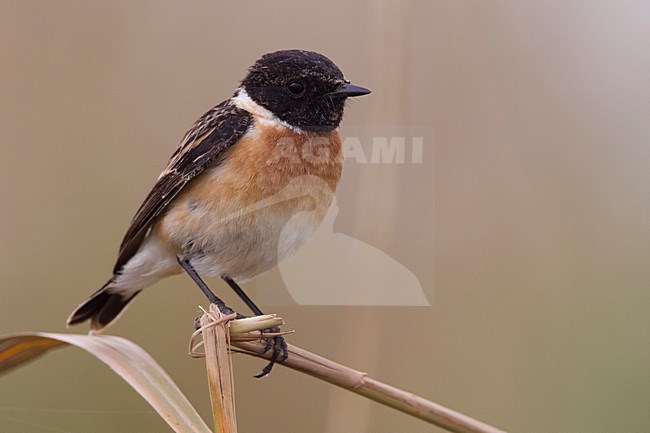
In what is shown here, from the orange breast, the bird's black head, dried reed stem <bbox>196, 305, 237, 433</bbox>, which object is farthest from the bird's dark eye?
dried reed stem <bbox>196, 305, 237, 433</bbox>

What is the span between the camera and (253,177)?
7.54 ft

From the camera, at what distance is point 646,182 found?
230 centimetres

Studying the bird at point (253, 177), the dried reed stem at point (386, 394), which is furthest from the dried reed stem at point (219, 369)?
the bird at point (253, 177)

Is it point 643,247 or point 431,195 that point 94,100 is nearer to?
point 431,195

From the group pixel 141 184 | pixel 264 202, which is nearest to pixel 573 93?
pixel 264 202

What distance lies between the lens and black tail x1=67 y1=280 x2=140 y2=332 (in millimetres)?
2730

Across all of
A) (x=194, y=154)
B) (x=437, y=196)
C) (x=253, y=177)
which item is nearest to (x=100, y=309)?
(x=194, y=154)

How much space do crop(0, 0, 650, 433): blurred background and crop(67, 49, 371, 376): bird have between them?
10cm

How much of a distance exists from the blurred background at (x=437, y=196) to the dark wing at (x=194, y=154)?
0.29 ft

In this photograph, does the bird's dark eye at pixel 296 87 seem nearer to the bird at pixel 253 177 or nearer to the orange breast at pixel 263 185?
the bird at pixel 253 177

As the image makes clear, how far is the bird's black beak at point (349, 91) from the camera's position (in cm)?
212

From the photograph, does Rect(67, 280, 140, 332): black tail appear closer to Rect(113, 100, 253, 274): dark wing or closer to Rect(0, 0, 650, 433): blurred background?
Rect(0, 0, 650, 433): blurred background

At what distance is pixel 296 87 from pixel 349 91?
0.28 metres

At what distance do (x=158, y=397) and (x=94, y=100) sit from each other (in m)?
1.66
